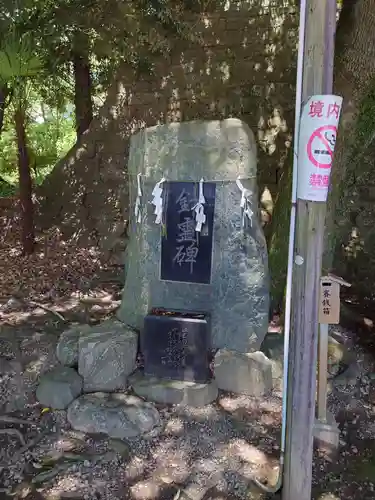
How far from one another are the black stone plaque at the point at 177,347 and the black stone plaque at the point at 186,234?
325 millimetres

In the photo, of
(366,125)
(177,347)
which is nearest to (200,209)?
(177,347)

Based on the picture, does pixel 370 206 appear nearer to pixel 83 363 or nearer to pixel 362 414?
pixel 362 414

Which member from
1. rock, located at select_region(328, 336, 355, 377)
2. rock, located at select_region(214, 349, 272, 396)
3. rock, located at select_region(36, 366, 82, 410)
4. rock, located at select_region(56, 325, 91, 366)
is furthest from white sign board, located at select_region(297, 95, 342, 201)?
rock, located at select_region(56, 325, 91, 366)

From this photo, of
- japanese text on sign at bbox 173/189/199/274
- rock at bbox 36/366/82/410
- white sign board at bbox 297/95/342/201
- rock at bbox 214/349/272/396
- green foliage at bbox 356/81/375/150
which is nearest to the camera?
white sign board at bbox 297/95/342/201

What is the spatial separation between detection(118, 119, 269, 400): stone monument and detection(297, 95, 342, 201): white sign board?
1.22m

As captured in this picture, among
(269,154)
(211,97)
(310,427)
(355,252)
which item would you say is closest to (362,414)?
(310,427)

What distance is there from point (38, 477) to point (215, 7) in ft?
16.6

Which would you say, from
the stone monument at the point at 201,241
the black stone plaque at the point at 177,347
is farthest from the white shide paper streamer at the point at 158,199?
the black stone plaque at the point at 177,347

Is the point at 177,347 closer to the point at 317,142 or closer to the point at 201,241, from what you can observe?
the point at 201,241

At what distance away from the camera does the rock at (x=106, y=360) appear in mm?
3363

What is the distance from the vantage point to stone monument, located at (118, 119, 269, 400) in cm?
336

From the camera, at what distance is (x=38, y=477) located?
2641mm

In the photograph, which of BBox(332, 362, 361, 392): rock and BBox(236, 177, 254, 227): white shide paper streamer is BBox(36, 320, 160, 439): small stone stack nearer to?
BBox(236, 177, 254, 227): white shide paper streamer

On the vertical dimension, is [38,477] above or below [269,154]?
below
